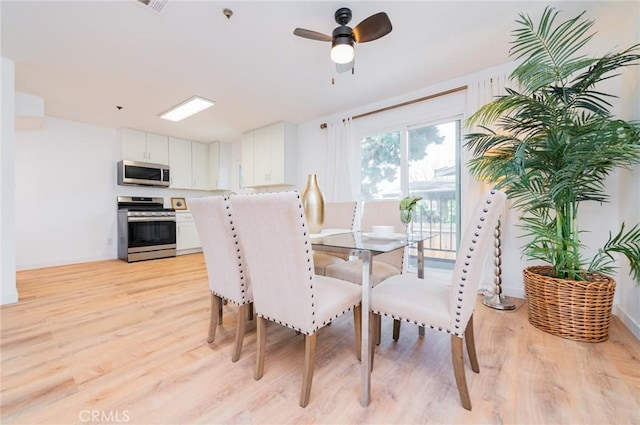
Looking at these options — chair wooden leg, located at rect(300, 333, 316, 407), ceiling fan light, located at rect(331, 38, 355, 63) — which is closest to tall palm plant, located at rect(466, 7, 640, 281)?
ceiling fan light, located at rect(331, 38, 355, 63)

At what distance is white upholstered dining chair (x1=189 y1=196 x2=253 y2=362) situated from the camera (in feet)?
4.85

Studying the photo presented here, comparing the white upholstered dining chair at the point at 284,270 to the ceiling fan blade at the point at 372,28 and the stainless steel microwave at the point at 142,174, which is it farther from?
the stainless steel microwave at the point at 142,174

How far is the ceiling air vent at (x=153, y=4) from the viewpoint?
1793 millimetres

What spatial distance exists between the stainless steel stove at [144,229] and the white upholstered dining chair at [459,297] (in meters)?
4.65

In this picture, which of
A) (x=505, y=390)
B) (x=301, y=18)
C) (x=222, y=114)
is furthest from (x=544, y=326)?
(x=222, y=114)

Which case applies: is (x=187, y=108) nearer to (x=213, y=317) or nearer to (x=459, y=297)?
(x=213, y=317)

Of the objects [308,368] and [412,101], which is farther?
[412,101]

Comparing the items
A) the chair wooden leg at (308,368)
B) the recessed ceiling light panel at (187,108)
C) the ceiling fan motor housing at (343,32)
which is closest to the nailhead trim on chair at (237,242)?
the chair wooden leg at (308,368)

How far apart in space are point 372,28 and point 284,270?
1.69m

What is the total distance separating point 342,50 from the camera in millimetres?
1829

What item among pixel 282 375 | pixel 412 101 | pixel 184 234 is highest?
pixel 412 101

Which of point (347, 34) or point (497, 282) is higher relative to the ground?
point (347, 34)

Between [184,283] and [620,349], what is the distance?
3890mm

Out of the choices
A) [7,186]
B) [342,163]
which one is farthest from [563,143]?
[7,186]
